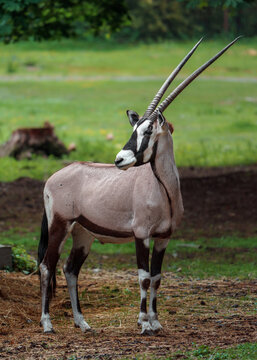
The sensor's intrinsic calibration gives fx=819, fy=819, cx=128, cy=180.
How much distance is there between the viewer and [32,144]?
1778 cm

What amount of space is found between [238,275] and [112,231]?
3.11 meters

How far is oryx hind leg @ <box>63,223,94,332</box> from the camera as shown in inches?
288

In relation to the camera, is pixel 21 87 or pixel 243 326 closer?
pixel 243 326

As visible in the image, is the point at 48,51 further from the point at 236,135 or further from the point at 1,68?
the point at 236,135

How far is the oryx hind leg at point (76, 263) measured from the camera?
7320mm

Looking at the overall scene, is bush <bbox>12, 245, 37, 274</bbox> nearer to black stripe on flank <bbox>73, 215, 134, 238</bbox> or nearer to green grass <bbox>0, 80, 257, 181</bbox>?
black stripe on flank <bbox>73, 215, 134, 238</bbox>

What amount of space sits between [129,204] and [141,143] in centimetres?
58

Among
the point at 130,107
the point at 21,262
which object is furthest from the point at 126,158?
the point at 130,107

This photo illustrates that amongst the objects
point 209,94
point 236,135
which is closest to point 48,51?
point 209,94

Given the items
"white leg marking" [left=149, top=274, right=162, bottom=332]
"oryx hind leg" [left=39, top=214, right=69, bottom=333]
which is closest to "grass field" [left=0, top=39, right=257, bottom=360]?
"white leg marking" [left=149, top=274, right=162, bottom=332]

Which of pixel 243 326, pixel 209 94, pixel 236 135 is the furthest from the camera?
pixel 209 94

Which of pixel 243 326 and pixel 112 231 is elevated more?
pixel 112 231

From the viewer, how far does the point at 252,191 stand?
14672 mm

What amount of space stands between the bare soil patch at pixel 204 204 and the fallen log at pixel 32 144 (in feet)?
6.22
